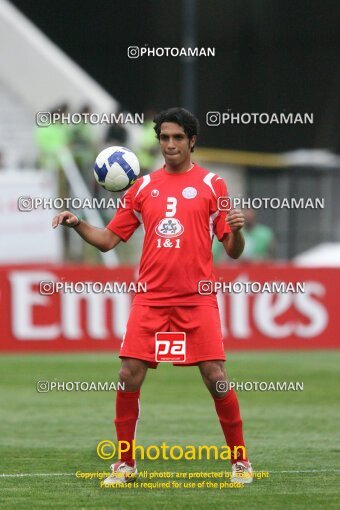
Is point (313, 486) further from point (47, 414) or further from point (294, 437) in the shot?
point (47, 414)

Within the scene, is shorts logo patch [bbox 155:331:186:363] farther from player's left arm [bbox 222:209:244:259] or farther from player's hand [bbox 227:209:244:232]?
player's hand [bbox 227:209:244:232]

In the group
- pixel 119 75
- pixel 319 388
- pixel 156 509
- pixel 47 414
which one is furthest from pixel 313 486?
pixel 119 75

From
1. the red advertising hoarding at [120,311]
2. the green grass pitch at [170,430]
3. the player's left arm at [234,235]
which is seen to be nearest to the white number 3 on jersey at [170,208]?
the player's left arm at [234,235]

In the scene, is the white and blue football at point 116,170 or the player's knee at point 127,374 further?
the white and blue football at point 116,170

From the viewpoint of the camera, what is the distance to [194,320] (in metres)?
7.96

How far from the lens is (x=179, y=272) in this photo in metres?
7.96

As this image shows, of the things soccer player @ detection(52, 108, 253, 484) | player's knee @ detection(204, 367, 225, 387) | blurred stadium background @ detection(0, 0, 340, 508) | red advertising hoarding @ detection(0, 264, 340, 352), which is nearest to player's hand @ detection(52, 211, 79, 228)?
soccer player @ detection(52, 108, 253, 484)

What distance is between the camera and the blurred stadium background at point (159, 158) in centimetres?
1770

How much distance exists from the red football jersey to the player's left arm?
0.06 m

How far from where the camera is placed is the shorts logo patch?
7859mm

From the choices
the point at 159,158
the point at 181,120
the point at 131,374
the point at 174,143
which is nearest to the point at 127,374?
the point at 131,374

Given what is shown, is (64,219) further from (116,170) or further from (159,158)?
(159,158)

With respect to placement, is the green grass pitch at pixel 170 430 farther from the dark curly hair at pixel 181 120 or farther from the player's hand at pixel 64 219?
Result: the dark curly hair at pixel 181 120

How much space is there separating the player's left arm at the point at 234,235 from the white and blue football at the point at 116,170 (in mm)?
727
